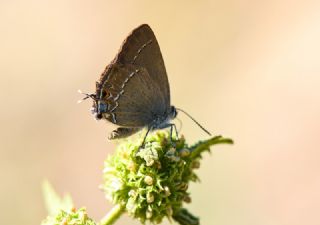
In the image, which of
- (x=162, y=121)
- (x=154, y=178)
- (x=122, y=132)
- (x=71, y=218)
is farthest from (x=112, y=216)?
(x=162, y=121)

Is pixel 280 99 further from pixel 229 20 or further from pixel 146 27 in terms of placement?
pixel 146 27

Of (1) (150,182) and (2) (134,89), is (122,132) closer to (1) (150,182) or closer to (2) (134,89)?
(2) (134,89)

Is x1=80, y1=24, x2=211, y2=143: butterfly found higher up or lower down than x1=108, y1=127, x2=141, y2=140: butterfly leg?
higher up

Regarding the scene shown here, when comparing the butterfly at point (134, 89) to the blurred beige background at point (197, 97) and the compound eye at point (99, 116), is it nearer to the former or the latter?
the compound eye at point (99, 116)

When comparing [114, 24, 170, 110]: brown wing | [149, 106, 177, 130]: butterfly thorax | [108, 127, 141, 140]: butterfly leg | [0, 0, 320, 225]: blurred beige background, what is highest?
[0, 0, 320, 225]: blurred beige background

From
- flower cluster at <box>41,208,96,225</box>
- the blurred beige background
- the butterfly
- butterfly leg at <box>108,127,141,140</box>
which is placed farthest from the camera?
the blurred beige background

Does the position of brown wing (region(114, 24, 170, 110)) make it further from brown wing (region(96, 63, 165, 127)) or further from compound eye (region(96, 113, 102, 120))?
compound eye (region(96, 113, 102, 120))

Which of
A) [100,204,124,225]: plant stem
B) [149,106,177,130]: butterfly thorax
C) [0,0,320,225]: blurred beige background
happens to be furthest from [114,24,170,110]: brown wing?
[0,0,320,225]: blurred beige background

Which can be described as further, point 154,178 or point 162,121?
point 162,121
